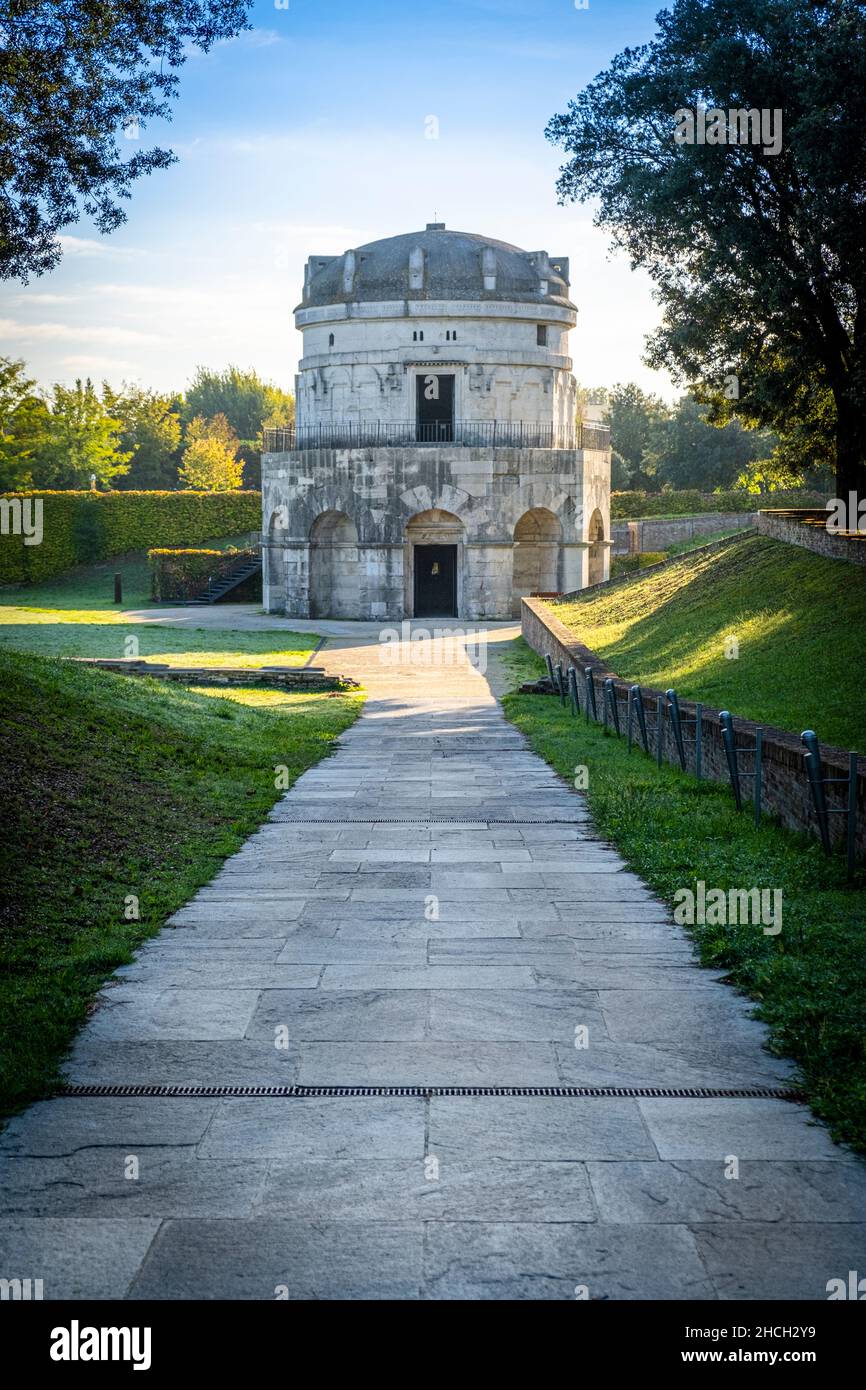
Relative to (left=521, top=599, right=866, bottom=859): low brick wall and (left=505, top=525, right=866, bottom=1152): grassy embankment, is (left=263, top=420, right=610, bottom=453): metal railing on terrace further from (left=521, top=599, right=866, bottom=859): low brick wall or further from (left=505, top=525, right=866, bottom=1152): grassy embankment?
(left=521, top=599, right=866, bottom=859): low brick wall

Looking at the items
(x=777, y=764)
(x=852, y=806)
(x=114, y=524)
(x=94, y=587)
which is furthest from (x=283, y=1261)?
Answer: (x=114, y=524)

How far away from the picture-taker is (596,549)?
4956 cm

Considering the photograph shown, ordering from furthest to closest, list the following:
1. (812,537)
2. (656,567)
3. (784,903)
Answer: (656,567) → (812,537) → (784,903)

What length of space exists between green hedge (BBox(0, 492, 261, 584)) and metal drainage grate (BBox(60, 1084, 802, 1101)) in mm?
57427

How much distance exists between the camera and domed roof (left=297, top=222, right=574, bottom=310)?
1864 inches

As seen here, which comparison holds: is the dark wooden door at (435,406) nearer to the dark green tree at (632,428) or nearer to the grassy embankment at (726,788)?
the grassy embankment at (726,788)

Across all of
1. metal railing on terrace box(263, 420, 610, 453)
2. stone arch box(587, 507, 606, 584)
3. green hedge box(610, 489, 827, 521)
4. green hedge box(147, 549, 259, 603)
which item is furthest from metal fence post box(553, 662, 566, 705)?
green hedge box(610, 489, 827, 521)

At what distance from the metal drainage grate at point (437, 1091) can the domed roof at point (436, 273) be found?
43.9 metres

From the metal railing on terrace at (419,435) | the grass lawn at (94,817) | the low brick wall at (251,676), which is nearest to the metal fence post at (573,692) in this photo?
the grass lawn at (94,817)

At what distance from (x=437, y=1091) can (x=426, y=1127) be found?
38 centimetres

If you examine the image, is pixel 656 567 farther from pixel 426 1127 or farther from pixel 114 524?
pixel 426 1127

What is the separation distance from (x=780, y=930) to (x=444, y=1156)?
145 inches

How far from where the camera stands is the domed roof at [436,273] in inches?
1864
